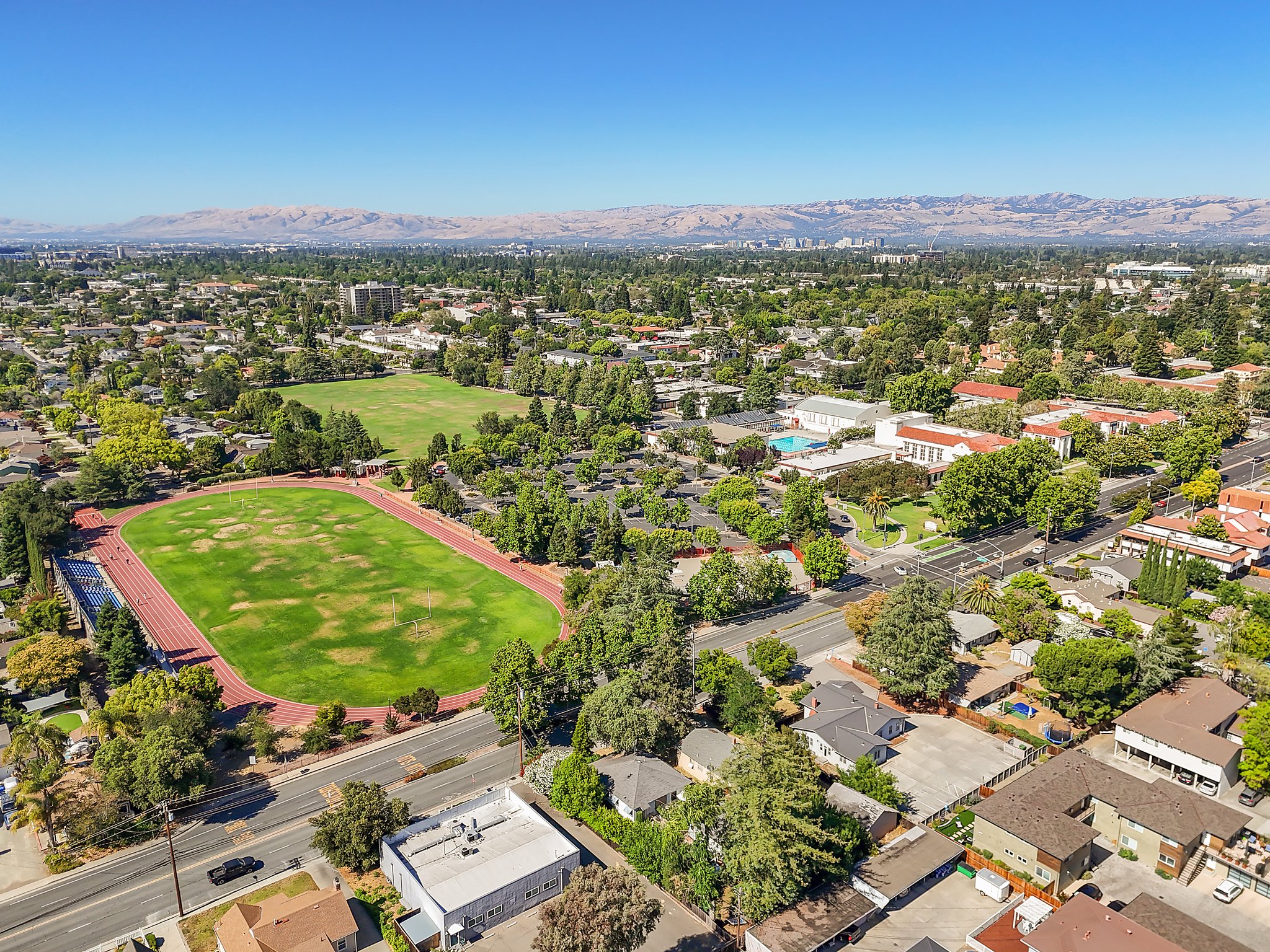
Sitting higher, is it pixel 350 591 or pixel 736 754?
pixel 736 754

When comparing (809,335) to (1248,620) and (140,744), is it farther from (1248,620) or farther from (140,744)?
(140,744)

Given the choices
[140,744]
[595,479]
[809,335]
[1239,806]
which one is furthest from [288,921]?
[809,335]

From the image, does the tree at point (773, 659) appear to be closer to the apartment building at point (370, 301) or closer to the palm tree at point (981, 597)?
the palm tree at point (981, 597)

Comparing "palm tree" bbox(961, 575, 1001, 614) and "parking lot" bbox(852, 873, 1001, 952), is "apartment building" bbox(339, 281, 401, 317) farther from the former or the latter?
"parking lot" bbox(852, 873, 1001, 952)

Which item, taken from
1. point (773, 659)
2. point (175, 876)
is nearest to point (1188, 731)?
point (773, 659)

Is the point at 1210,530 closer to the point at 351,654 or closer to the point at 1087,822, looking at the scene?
the point at 1087,822

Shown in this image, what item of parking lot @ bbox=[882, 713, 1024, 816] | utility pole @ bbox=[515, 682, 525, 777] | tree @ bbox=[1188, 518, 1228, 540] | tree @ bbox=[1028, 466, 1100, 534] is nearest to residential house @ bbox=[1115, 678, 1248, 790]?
parking lot @ bbox=[882, 713, 1024, 816]
